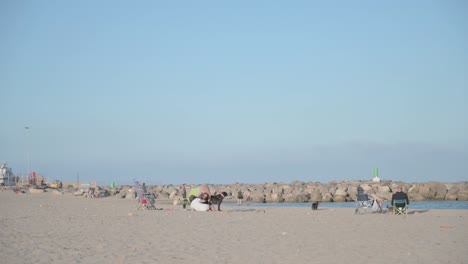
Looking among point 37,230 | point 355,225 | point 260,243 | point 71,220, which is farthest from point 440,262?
point 71,220

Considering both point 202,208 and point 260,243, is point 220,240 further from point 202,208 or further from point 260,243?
point 202,208

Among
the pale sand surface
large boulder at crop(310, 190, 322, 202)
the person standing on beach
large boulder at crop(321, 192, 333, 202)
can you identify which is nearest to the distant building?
large boulder at crop(310, 190, 322, 202)

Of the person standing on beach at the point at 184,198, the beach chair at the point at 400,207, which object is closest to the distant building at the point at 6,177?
the person standing on beach at the point at 184,198

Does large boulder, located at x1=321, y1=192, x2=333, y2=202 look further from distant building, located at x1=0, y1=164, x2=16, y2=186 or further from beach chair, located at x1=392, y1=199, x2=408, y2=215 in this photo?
distant building, located at x1=0, y1=164, x2=16, y2=186

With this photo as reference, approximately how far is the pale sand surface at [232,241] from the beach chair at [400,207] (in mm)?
2037

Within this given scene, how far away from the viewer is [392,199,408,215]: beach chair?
1750 centimetres

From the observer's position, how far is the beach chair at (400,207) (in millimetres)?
17500

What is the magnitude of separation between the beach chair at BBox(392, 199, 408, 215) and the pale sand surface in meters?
2.04

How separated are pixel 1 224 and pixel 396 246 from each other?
917 cm

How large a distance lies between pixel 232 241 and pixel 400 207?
859 centimetres

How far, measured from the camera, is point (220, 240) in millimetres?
10797

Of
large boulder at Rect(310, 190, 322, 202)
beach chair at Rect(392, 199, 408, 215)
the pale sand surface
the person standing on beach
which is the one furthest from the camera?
large boulder at Rect(310, 190, 322, 202)

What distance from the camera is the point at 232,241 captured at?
10656mm

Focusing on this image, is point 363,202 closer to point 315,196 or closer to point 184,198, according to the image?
point 184,198
